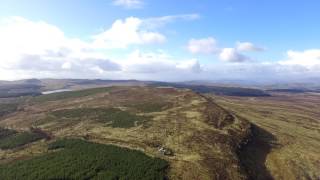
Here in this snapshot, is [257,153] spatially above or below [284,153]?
above

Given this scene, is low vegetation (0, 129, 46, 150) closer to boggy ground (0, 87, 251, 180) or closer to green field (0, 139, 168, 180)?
boggy ground (0, 87, 251, 180)

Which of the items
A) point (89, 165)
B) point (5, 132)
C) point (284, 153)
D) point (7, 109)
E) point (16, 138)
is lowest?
point (5, 132)

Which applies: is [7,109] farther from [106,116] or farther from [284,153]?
[284,153]

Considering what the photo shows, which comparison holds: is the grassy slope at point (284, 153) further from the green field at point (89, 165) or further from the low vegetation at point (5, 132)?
the low vegetation at point (5, 132)

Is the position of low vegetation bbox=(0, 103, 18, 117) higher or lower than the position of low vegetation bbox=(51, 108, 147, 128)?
lower

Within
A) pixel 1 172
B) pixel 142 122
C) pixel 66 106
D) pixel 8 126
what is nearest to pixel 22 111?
pixel 66 106

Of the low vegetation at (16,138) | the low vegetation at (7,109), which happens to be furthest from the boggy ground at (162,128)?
the low vegetation at (7,109)

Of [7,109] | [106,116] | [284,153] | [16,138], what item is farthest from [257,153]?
[7,109]

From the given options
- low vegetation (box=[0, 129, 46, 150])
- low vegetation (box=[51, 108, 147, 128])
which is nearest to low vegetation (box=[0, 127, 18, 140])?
low vegetation (box=[0, 129, 46, 150])

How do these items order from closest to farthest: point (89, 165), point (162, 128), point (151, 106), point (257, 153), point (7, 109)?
1. point (89, 165)
2. point (257, 153)
3. point (162, 128)
4. point (151, 106)
5. point (7, 109)
